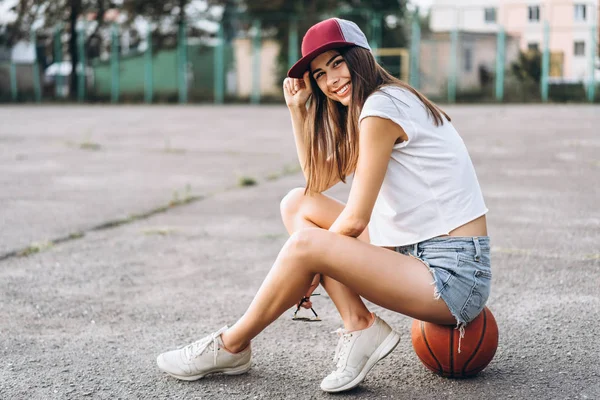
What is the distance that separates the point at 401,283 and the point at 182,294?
191 centimetres

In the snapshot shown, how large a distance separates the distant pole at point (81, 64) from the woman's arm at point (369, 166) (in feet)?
86.8

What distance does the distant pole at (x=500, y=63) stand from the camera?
2452 centimetres

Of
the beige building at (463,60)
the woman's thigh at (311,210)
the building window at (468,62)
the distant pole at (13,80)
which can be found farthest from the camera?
the distant pole at (13,80)

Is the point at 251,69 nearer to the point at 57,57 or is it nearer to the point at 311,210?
the point at 57,57

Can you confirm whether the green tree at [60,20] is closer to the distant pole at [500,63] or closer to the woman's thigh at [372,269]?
the distant pole at [500,63]

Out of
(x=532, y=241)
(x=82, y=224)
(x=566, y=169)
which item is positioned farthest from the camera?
A: (x=566, y=169)

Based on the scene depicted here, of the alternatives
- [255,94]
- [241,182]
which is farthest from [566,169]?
[255,94]

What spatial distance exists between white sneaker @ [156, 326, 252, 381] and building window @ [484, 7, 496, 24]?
2336 cm

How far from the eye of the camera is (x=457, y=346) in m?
3.03

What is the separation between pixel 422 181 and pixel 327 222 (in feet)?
1.76

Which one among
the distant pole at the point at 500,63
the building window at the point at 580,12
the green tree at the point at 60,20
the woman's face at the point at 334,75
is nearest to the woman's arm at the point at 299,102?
the woman's face at the point at 334,75

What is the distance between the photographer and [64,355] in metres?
3.49

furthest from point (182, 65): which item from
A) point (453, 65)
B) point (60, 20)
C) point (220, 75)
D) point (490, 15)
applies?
point (490, 15)

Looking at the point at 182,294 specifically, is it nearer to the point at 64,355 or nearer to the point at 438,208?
the point at 64,355
